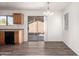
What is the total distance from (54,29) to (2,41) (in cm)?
353

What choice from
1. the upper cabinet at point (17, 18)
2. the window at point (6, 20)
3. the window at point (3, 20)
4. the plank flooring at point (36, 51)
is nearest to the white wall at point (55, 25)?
the upper cabinet at point (17, 18)

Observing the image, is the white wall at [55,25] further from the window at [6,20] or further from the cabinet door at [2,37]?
the cabinet door at [2,37]

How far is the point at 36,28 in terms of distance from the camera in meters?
9.35

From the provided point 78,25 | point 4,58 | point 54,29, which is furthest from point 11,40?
point 4,58

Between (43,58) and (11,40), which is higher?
(43,58)

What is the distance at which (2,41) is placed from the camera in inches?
297

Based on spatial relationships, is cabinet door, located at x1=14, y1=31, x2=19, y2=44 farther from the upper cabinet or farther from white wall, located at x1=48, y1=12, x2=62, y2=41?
white wall, located at x1=48, y1=12, x2=62, y2=41

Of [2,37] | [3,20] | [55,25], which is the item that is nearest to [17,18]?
[3,20]

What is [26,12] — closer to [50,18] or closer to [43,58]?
[50,18]

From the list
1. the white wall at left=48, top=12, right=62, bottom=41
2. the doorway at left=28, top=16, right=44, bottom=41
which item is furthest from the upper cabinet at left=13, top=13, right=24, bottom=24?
the white wall at left=48, top=12, right=62, bottom=41

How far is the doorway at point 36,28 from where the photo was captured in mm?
9125

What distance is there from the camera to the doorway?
912 cm

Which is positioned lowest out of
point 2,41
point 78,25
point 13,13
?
point 2,41

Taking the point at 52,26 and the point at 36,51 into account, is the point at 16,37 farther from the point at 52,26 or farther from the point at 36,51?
the point at 52,26
